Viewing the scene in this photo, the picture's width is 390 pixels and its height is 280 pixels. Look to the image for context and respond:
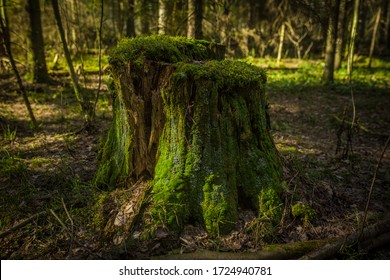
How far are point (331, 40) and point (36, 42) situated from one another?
1077cm

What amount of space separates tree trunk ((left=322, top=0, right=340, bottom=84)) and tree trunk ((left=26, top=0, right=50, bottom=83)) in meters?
10.3

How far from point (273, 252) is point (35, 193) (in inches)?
118

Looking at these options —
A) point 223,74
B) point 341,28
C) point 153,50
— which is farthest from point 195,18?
point 341,28

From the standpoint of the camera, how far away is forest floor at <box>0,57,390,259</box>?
295 cm

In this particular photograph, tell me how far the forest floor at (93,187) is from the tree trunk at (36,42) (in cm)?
161

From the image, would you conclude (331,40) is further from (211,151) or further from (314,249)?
(314,249)

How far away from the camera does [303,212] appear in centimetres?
327

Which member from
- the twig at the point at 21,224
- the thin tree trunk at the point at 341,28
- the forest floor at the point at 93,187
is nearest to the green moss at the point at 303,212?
the forest floor at the point at 93,187

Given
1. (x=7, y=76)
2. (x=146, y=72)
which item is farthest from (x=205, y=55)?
(x=7, y=76)

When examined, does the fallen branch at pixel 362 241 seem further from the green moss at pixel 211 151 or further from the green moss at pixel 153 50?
the green moss at pixel 153 50

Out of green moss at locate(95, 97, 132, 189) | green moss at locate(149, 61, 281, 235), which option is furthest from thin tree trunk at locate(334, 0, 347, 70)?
green moss at locate(95, 97, 132, 189)

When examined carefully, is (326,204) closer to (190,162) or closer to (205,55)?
(190,162)

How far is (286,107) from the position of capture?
916cm

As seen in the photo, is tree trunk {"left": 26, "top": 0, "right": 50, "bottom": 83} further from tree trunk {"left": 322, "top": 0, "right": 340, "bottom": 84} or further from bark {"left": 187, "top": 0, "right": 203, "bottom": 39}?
tree trunk {"left": 322, "top": 0, "right": 340, "bottom": 84}
